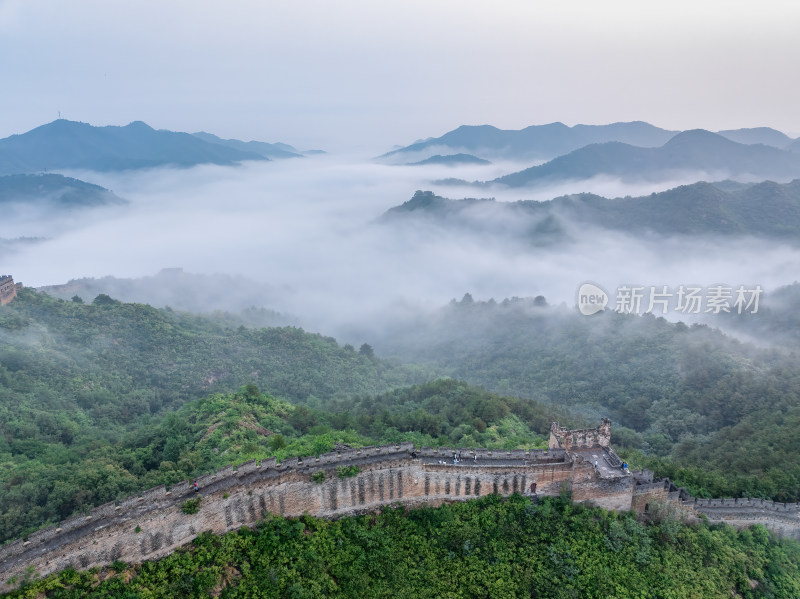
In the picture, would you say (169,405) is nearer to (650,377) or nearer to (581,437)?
(581,437)

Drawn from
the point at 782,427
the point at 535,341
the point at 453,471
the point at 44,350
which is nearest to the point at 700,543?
the point at 453,471

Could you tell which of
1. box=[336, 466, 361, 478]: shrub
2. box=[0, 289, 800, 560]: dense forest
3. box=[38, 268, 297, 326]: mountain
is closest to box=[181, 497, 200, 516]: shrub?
box=[336, 466, 361, 478]: shrub

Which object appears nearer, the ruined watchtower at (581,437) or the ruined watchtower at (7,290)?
the ruined watchtower at (581,437)

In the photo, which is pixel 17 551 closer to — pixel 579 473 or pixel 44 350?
pixel 579 473

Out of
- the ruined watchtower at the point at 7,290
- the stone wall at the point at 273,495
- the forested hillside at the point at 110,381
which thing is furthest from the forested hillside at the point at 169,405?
the stone wall at the point at 273,495

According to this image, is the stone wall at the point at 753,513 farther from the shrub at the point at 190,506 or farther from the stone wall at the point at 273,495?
the shrub at the point at 190,506
